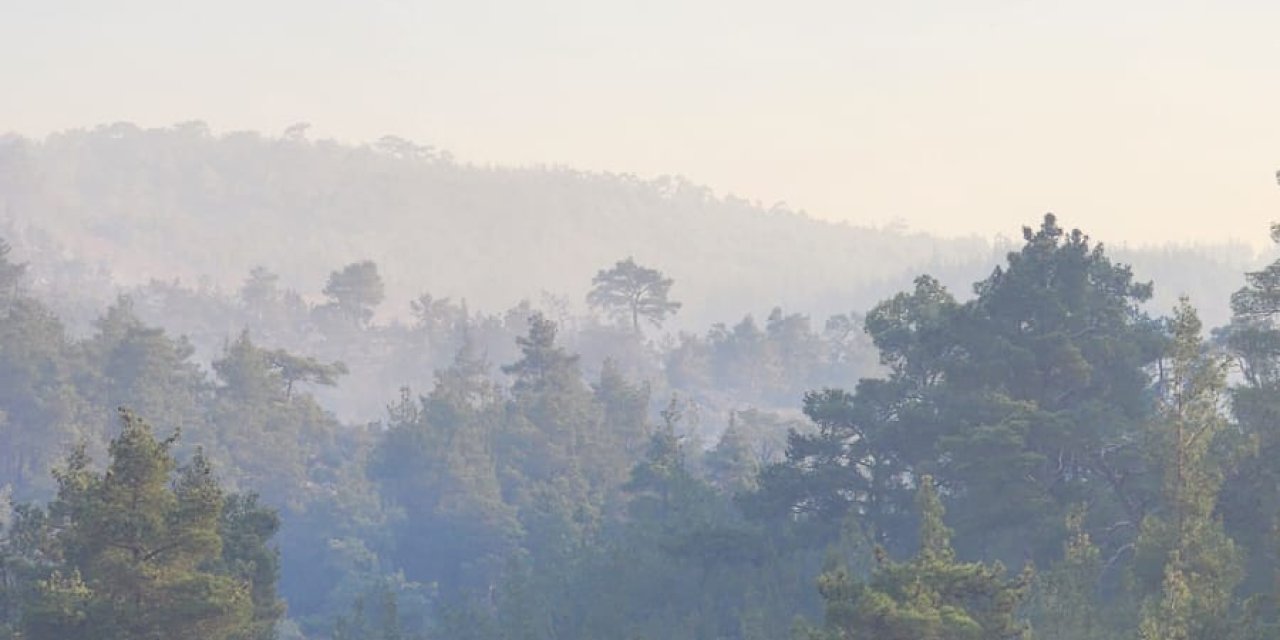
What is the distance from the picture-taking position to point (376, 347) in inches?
6486

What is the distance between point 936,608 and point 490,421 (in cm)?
5897

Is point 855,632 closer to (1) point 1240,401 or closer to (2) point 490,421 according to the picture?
(1) point 1240,401

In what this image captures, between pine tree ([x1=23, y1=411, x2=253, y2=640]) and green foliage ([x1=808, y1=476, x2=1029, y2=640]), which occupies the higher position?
pine tree ([x1=23, y1=411, x2=253, y2=640])

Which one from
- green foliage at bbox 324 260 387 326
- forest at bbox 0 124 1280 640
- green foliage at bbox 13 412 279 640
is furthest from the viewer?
green foliage at bbox 324 260 387 326

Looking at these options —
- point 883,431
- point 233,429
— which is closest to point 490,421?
point 233,429

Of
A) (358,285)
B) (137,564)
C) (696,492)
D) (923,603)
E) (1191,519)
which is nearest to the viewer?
(923,603)

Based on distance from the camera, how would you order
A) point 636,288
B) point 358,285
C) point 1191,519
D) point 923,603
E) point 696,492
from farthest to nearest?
point 358,285
point 636,288
point 696,492
point 1191,519
point 923,603

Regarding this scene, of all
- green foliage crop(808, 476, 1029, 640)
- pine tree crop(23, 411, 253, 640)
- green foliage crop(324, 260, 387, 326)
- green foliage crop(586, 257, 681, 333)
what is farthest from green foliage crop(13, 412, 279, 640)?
green foliage crop(324, 260, 387, 326)

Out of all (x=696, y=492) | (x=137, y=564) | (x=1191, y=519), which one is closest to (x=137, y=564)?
(x=137, y=564)

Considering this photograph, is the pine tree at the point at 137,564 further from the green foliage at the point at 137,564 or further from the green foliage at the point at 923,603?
the green foliage at the point at 923,603

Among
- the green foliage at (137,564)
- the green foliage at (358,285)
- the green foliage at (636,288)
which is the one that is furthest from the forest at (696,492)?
the green foliage at (358,285)

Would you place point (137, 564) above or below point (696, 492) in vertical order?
below

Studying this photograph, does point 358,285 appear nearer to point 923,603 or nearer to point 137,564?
point 137,564

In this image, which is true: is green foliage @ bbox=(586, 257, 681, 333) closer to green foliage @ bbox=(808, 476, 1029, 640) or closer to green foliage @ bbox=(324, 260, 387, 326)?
green foliage @ bbox=(324, 260, 387, 326)
